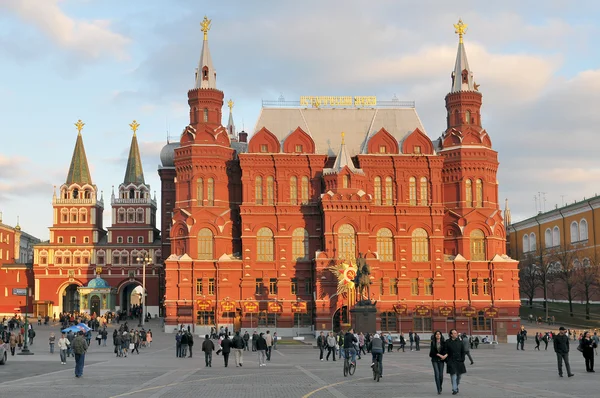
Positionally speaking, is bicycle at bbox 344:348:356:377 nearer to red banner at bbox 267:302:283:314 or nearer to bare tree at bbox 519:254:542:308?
red banner at bbox 267:302:283:314

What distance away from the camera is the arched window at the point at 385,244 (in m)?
90.6

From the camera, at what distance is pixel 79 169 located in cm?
12306

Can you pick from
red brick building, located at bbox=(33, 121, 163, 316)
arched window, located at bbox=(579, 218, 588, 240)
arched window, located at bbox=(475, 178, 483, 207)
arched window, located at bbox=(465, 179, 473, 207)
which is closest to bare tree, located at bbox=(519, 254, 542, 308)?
arched window, located at bbox=(579, 218, 588, 240)

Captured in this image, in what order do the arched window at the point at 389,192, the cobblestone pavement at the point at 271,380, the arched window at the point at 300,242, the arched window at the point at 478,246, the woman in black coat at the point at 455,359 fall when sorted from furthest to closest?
1. the arched window at the point at 389,192
2. the arched window at the point at 478,246
3. the arched window at the point at 300,242
4. the cobblestone pavement at the point at 271,380
5. the woman in black coat at the point at 455,359

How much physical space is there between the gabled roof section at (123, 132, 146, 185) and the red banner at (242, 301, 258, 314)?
137 feet

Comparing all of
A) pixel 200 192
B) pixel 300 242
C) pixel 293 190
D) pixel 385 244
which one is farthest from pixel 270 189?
pixel 385 244

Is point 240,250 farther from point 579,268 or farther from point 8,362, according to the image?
point 8,362

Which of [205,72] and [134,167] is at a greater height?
[205,72]

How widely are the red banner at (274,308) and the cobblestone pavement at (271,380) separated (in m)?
42.6

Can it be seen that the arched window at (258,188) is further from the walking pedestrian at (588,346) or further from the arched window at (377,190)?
the walking pedestrian at (588,346)

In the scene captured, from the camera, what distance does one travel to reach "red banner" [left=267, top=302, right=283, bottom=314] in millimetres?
88562

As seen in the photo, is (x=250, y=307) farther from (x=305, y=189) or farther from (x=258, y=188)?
(x=305, y=189)

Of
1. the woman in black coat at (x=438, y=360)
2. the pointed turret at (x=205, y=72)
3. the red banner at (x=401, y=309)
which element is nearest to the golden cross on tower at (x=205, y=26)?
the pointed turret at (x=205, y=72)

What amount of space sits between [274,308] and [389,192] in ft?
59.9
